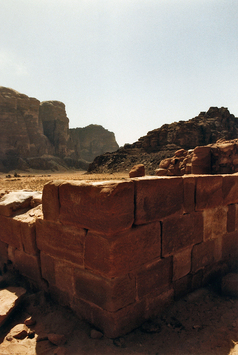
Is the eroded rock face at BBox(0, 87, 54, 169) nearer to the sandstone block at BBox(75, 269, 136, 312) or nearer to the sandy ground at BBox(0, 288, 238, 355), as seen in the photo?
the sandy ground at BBox(0, 288, 238, 355)

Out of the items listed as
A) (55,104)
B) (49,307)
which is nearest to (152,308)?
(49,307)

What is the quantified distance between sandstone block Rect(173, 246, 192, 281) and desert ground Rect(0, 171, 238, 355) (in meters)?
0.38

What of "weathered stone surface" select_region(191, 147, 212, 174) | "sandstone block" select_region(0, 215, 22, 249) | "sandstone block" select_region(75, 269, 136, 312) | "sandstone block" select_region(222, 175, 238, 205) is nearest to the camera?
"sandstone block" select_region(75, 269, 136, 312)

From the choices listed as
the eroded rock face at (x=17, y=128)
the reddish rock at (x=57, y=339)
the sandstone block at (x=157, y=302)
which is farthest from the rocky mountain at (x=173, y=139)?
the reddish rock at (x=57, y=339)

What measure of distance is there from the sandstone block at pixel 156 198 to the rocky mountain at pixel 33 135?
149ft

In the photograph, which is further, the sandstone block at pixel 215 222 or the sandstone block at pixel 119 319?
the sandstone block at pixel 215 222

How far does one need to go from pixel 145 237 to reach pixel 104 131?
8999cm

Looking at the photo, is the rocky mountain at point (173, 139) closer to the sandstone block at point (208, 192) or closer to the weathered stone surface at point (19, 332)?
the sandstone block at point (208, 192)

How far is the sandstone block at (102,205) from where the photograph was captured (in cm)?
243

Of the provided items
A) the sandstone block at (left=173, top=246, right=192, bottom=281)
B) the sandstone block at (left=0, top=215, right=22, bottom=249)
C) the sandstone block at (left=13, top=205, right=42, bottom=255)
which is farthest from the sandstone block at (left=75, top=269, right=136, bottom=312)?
the sandstone block at (left=0, top=215, right=22, bottom=249)

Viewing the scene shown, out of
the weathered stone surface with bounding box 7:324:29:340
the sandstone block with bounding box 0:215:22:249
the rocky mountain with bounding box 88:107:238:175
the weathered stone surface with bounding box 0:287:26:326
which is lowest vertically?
the weathered stone surface with bounding box 7:324:29:340

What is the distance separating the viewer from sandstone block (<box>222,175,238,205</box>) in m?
3.91

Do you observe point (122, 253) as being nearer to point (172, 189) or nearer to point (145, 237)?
point (145, 237)

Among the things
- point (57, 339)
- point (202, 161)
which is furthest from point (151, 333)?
point (202, 161)
